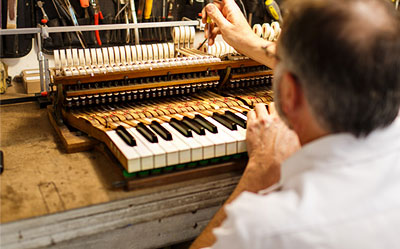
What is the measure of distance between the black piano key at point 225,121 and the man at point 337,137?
2.07ft

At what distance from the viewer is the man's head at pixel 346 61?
0.91m

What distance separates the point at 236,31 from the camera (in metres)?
2.17

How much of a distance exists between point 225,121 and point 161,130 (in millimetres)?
281

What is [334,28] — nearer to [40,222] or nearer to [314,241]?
[314,241]

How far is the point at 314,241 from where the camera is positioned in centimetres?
93

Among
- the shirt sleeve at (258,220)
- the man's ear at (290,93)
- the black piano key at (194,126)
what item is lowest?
the black piano key at (194,126)

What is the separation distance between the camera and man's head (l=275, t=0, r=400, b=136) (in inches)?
35.9

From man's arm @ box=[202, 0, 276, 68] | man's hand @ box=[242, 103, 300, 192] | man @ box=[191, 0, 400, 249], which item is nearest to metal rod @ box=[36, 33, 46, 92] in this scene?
man's arm @ box=[202, 0, 276, 68]

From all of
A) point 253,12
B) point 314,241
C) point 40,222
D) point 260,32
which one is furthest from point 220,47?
point 314,241

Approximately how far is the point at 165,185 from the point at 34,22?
1.78 metres

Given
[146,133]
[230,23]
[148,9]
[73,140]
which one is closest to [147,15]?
[148,9]

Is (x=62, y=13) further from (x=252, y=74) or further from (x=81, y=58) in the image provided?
(x=252, y=74)

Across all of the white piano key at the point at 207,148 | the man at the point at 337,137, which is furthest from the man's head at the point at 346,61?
the white piano key at the point at 207,148

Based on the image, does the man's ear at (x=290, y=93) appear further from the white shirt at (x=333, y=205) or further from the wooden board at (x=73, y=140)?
the wooden board at (x=73, y=140)
